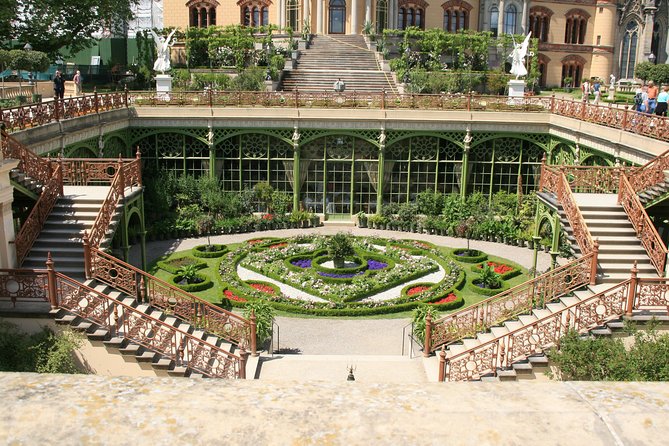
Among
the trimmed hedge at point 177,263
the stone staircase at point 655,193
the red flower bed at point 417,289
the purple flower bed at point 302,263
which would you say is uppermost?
the stone staircase at point 655,193

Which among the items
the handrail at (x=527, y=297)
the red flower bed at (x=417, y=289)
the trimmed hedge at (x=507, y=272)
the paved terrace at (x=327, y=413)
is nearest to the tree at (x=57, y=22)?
the trimmed hedge at (x=507, y=272)

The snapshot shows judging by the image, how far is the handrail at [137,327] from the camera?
12.4 metres

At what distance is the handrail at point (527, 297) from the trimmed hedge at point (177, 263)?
9054 millimetres

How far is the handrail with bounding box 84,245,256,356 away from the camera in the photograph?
13.9 m

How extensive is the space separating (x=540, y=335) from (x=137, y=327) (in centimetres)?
741

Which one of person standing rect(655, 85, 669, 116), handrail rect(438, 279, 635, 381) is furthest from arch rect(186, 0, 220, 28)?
handrail rect(438, 279, 635, 381)

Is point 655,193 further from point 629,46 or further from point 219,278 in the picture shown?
point 629,46

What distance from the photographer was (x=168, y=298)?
46.4 feet

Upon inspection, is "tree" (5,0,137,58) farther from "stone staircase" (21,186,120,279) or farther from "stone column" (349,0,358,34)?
"stone staircase" (21,186,120,279)

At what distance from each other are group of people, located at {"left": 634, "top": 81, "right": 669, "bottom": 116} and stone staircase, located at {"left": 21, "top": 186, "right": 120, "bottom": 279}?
55.5ft

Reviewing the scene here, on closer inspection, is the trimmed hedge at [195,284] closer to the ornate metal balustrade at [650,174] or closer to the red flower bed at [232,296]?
the red flower bed at [232,296]

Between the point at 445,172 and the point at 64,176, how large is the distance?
1518 cm

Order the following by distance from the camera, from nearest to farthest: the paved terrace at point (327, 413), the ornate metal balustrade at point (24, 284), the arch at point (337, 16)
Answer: the paved terrace at point (327, 413) < the ornate metal balustrade at point (24, 284) < the arch at point (337, 16)

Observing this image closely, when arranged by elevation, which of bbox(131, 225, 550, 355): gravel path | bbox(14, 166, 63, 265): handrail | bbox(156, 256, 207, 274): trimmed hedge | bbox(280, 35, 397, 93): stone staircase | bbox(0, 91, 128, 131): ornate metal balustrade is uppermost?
bbox(280, 35, 397, 93): stone staircase
